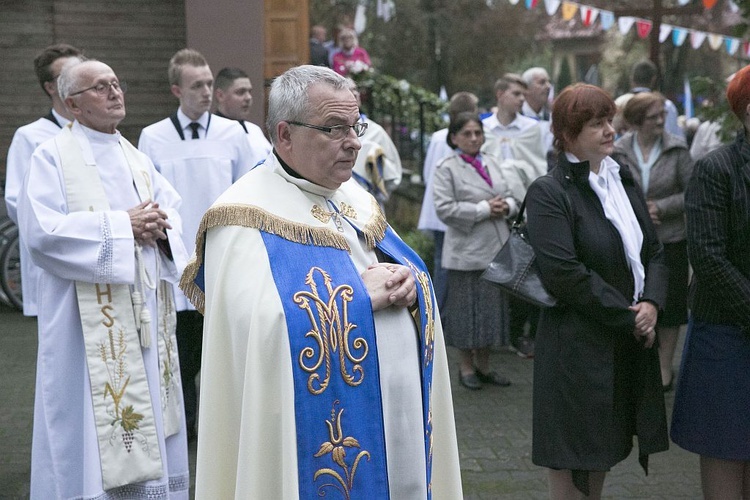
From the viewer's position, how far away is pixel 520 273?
4598mm

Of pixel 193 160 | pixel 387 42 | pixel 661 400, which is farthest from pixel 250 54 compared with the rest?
pixel 387 42

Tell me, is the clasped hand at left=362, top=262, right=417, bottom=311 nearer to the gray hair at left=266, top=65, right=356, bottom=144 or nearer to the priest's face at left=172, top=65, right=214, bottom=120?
the gray hair at left=266, top=65, right=356, bottom=144

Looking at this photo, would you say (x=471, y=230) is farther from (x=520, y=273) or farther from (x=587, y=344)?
(x=587, y=344)

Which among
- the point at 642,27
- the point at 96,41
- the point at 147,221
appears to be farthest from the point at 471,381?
the point at 642,27

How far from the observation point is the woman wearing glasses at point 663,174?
755 cm

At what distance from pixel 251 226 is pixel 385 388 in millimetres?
658

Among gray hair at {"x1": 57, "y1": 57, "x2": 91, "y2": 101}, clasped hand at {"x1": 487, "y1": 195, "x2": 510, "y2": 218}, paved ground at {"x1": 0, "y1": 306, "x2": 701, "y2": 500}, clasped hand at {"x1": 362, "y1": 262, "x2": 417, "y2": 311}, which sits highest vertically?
gray hair at {"x1": 57, "y1": 57, "x2": 91, "y2": 101}

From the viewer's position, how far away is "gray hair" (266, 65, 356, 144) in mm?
3291

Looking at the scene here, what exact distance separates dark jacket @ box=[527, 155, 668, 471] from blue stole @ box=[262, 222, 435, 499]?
4.45 ft

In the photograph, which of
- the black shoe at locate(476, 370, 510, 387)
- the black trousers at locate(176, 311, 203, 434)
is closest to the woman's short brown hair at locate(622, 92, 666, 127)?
the black shoe at locate(476, 370, 510, 387)

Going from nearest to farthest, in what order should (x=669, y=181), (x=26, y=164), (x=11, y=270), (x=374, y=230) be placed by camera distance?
(x=374, y=230), (x=26, y=164), (x=669, y=181), (x=11, y=270)

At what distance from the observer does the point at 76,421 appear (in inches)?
190

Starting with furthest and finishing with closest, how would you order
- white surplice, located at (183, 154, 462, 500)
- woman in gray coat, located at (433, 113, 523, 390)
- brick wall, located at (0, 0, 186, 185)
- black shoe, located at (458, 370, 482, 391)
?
brick wall, located at (0, 0, 186, 185) < black shoe, located at (458, 370, 482, 391) < woman in gray coat, located at (433, 113, 523, 390) < white surplice, located at (183, 154, 462, 500)

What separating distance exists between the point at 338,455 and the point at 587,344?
1.58 metres
